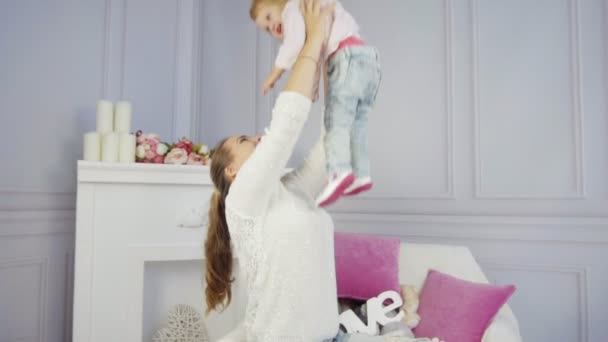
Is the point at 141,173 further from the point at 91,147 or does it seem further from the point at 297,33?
the point at 297,33

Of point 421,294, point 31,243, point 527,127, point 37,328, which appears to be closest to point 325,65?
point 421,294

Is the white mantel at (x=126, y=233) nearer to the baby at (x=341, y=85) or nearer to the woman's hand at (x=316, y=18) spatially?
the baby at (x=341, y=85)

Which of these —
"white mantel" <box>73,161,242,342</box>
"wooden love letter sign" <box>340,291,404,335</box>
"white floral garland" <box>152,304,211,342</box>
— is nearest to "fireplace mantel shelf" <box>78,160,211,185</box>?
"white mantel" <box>73,161,242,342</box>

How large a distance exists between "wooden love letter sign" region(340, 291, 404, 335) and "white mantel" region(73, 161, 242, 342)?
3.40 ft

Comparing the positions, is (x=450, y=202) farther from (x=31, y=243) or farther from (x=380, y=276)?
(x=31, y=243)

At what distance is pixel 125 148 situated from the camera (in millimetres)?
2564

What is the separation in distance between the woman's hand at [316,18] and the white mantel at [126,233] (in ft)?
4.89

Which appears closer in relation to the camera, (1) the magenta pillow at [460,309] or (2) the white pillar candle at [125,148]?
(1) the magenta pillow at [460,309]

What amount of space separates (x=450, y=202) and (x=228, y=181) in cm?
179

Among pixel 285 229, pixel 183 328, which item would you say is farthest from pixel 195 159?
pixel 285 229

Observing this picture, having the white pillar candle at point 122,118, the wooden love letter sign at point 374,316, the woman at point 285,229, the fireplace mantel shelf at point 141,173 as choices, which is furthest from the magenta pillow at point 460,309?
the white pillar candle at point 122,118

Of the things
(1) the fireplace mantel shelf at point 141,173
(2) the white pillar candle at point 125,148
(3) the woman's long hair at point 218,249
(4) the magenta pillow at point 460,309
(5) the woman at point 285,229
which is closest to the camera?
(5) the woman at point 285,229

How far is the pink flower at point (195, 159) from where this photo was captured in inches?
109

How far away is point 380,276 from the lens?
2.23 m
